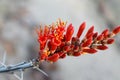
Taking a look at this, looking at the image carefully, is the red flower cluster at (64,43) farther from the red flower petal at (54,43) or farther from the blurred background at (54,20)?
the blurred background at (54,20)

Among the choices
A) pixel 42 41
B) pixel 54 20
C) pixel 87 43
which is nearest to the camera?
pixel 87 43

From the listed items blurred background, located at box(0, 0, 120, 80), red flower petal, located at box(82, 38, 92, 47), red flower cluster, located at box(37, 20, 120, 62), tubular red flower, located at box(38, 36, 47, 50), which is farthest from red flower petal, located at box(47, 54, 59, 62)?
blurred background, located at box(0, 0, 120, 80)

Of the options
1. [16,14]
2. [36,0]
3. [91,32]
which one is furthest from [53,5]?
[91,32]

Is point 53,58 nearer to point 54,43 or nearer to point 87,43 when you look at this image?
point 54,43

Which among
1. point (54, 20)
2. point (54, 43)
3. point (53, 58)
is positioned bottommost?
point (53, 58)

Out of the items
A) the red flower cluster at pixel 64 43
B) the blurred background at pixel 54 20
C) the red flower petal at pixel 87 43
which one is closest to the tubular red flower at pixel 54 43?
the red flower cluster at pixel 64 43

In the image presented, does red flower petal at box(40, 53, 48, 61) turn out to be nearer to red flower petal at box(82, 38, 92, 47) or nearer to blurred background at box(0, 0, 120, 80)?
red flower petal at box(82, 38, 92, 47)

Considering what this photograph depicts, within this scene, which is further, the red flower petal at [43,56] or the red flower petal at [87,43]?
the red flower petal at [87,43]

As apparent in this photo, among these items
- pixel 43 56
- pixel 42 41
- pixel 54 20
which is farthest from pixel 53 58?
pixel 54 20

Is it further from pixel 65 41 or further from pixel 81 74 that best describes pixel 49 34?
pixel 81 74
